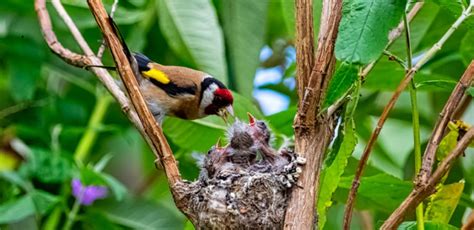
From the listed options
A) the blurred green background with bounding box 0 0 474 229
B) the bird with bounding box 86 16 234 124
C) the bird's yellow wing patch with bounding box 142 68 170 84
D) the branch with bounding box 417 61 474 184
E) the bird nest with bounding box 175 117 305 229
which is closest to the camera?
the branch with bounding box 417 61 474 184

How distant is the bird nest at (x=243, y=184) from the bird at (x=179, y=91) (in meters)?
0.28

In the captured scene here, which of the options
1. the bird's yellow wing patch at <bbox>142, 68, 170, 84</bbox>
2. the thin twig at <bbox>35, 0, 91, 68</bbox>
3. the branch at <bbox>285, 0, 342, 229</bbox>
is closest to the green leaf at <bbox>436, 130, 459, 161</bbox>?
the branch at <bbox>285, 0, 342, 229</bbox>

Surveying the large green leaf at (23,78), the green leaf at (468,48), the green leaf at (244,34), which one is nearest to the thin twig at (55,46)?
the green leaf at (244,34)

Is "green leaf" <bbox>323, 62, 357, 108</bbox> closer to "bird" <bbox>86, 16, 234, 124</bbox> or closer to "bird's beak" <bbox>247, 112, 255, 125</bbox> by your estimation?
"bird's beak" <bbox>247, 112, 255, 125</bbox>

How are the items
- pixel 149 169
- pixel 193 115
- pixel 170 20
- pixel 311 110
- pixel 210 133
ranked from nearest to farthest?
pixel 311 110
pixel 210 133
pixel 193 115
pixel 170 20
pixel 149 169

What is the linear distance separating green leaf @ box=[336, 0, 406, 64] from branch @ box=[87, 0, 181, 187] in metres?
0.30

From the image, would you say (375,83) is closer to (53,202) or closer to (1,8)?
(53,202)

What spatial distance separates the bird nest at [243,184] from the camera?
47.1 inches

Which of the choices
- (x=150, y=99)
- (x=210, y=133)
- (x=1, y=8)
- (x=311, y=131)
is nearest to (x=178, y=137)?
(x=210, y=133)

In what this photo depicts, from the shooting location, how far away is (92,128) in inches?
83.8

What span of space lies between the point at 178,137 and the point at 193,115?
17 cm

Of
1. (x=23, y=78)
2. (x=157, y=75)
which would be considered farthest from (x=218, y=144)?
(x=23, y=78)

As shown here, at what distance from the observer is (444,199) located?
1.26 meters

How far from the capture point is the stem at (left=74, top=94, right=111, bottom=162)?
2244 millimetres
